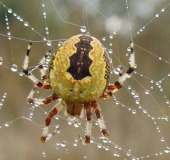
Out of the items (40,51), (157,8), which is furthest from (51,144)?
(157,8)

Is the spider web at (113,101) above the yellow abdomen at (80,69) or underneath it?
above

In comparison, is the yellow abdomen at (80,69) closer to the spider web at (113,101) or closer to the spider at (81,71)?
the spider at (81,71)

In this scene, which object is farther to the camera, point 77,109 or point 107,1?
point 107,1

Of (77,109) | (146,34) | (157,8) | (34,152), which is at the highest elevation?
(157,8)

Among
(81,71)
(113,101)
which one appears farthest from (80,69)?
(113,101)

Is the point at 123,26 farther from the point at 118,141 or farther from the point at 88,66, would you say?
the point at 88,66

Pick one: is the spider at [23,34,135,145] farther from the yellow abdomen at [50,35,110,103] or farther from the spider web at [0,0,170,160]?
the spider web at [0,0,170,160]

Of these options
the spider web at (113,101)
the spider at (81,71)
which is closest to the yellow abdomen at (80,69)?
the spider at (81,71)

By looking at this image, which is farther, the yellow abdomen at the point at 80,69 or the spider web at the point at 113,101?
the spider web at the point at 113,101
